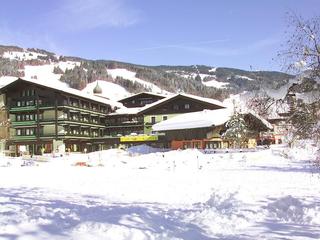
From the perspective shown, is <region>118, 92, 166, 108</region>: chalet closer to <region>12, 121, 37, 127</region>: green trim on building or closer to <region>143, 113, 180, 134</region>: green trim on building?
<region>143, 113, 180, 134</region>: green trim on building

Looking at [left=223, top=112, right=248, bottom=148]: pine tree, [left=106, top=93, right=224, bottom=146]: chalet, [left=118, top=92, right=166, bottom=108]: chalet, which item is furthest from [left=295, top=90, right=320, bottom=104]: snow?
[left=118, top=92, right=166, bottom=108]: chalet

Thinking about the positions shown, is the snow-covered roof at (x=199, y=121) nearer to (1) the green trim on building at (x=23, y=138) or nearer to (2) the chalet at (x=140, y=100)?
(1) the green trim on building at (x=23, y=138)

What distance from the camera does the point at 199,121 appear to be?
6172 centimetres

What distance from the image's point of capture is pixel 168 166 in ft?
115

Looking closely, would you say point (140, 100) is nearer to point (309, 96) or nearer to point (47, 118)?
point (47, 118)

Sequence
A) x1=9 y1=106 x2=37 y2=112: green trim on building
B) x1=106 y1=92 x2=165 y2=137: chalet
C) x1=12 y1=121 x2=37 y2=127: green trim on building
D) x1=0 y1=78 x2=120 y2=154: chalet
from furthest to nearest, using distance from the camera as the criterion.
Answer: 1. x1=106 y1=92 x2=165 y2=137: chalet
2. x1=12 y1=121 x2=37 y2=127: green trim on building
3. x1=9 y1=106 x2=37 y2=112: green trim on building
4. x1=0 y1=78 x2=120 y2=154: chalet

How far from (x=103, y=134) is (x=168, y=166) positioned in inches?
2195

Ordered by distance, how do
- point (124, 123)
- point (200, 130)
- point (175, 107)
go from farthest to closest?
point (124, 123)
point (175, 107)
point (200, 130)

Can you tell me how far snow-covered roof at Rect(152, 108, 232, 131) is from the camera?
60000mm

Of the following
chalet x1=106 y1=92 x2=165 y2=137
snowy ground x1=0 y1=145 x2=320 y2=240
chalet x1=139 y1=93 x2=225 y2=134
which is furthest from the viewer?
chalet x1=106 y1=92 x2=165 y2=137

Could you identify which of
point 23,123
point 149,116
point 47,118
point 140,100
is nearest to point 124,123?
point 149,116

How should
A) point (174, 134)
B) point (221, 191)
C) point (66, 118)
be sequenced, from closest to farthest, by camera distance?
point (221, 191), point (174, 134), point (66, 118)

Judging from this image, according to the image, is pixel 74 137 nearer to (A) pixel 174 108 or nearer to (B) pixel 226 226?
(A) pixel 174 108

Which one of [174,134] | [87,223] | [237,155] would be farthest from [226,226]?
[174,134]
